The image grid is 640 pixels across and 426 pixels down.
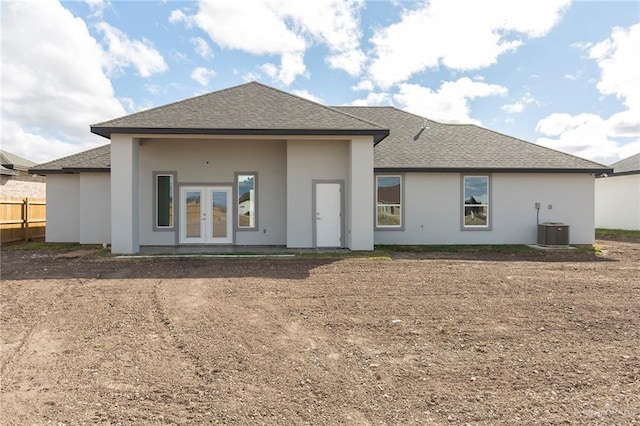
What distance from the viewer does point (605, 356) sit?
15.0ft

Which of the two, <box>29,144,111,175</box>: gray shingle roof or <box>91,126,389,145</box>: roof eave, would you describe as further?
<box>29,144,111,175</box>: gray shingle roof

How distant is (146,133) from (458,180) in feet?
36.9

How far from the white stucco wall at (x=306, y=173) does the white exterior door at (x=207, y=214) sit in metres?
2.55

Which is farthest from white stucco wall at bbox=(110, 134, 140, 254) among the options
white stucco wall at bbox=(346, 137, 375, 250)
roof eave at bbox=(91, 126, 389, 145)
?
white stucco wall at bbox=(346, 137, 375, 250)

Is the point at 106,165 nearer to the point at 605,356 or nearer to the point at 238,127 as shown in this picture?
the point at 238,127

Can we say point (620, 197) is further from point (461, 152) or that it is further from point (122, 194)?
point (122, 194)

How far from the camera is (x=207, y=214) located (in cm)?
1395

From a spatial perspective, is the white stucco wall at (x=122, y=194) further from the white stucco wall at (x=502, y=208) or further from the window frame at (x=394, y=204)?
the white stucco wall at (x=502, y=208)

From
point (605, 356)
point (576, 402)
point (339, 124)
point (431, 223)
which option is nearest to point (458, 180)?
point (431, 223)

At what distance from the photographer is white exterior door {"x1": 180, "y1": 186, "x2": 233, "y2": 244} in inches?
547

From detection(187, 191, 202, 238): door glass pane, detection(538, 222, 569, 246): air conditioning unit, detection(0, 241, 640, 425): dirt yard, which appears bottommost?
detection(0, 241, 640, 425): dirt yard

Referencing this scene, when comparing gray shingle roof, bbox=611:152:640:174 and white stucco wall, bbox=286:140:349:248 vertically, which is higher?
gray shingle roof, bbox=611:152:640:174

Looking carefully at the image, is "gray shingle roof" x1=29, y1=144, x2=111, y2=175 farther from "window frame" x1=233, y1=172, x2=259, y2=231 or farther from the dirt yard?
the dirt yard

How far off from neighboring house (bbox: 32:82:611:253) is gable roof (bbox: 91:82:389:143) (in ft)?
0.14
